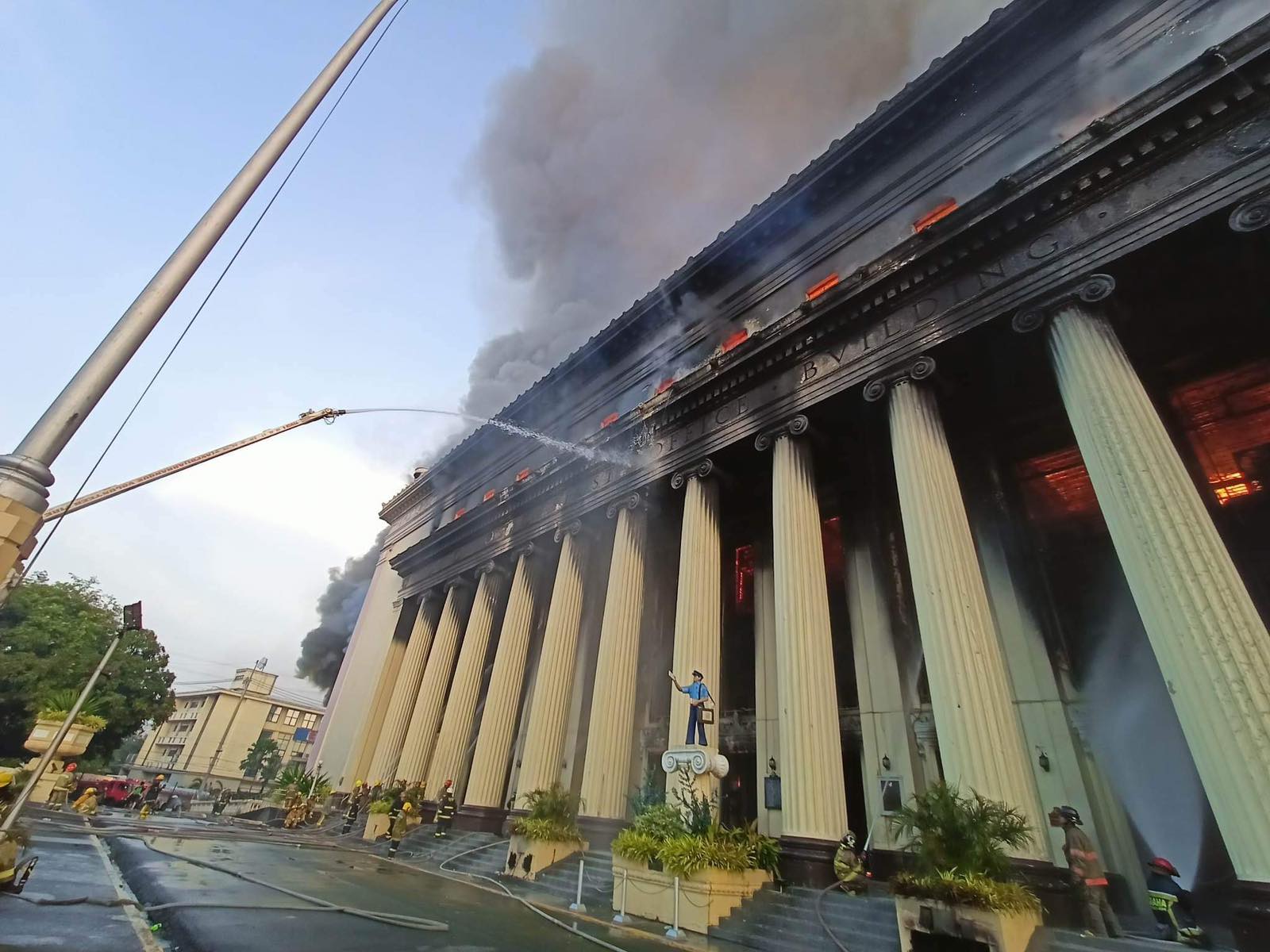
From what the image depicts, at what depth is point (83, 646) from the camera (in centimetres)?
3331

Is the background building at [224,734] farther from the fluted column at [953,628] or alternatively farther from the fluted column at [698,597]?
the fluted column at [953,628]

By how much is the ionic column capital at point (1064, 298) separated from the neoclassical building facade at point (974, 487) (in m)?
0.05

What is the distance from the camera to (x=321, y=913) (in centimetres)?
700

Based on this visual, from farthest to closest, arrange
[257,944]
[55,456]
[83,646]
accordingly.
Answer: [83,646]
[257,944]
[55,456]

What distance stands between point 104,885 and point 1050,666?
1449 centimetres

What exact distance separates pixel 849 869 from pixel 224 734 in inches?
3382

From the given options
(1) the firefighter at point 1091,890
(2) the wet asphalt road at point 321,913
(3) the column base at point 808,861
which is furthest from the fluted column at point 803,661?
(2) the wet asphalt road at point 321,913

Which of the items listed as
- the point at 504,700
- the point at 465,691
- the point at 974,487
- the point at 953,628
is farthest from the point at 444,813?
the point at 974,487

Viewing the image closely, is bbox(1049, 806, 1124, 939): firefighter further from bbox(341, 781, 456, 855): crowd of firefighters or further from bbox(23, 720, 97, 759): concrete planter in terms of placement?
bbox(23, 720, 97, 759): concrete planter

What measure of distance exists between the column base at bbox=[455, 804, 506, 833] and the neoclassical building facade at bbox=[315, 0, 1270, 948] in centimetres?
13

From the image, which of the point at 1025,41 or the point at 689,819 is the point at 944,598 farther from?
the point at 1025,41

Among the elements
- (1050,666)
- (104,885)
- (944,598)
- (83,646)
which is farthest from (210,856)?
(83,646)

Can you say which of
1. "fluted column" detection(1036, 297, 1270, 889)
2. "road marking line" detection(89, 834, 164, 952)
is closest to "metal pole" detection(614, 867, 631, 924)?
"road marking line" detection(89, 834, 164, 952)

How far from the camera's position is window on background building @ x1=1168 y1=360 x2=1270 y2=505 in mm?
10852
